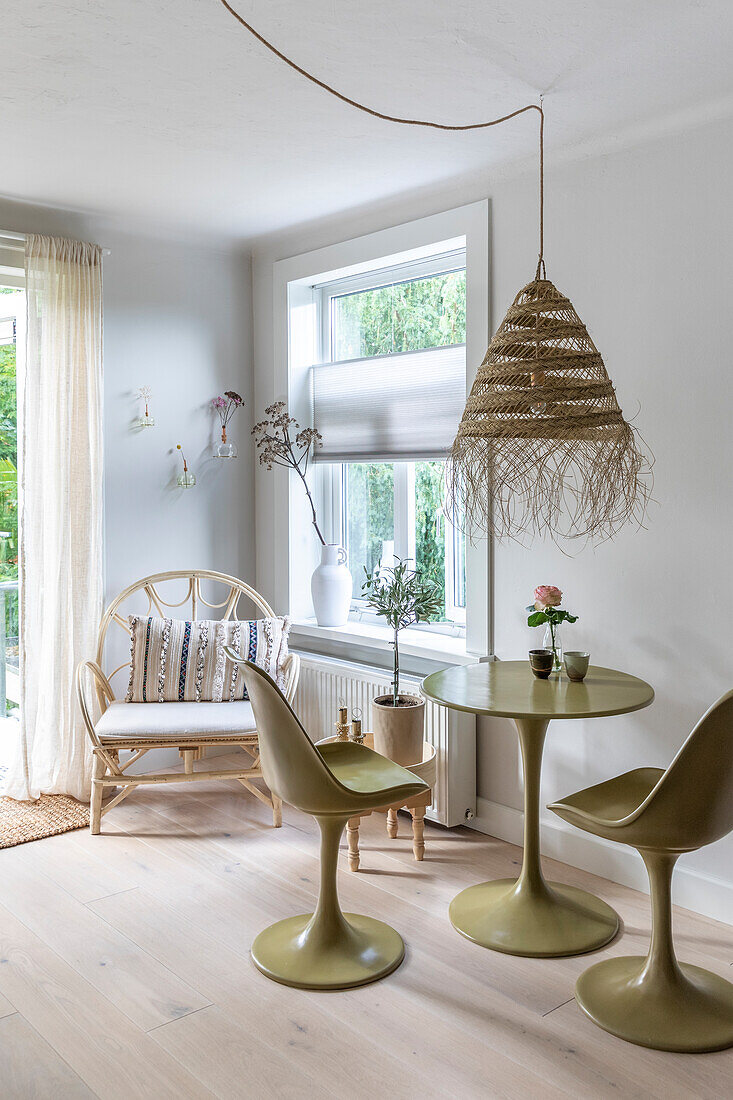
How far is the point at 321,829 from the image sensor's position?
2613 millimetres

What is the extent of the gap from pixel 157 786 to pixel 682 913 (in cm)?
233

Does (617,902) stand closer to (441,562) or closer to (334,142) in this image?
(441,562)

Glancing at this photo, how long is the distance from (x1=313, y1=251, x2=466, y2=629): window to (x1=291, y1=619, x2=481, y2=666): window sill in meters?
0.13

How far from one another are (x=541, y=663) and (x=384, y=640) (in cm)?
111

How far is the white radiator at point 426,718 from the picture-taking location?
3502 mm

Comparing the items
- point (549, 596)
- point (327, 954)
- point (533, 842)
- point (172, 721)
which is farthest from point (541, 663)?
point (172, 721)

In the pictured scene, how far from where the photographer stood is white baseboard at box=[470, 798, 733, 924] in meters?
2.90

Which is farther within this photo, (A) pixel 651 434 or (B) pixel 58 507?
(B) pixel 58 507

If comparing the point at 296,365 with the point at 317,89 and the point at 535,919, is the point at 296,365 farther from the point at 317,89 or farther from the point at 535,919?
the point at 535,919

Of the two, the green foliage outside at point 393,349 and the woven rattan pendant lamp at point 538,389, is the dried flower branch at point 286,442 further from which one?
the woven rattan pendant lamp at point 538,389

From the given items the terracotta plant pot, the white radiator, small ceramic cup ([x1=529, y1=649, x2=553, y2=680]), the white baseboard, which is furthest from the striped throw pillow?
small ceramic cup ([x1=529, y1=649, x2=553, y2=680])

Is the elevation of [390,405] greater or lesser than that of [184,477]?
greater

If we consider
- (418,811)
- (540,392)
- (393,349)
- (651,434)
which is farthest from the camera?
(393,349)

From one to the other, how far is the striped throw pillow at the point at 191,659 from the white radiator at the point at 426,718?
0.27 metres
